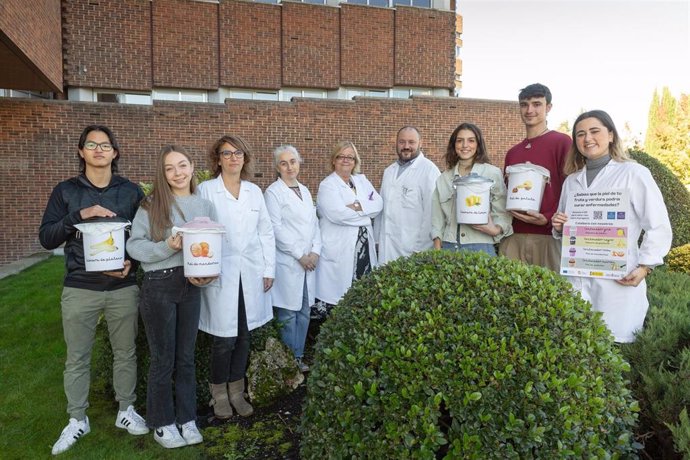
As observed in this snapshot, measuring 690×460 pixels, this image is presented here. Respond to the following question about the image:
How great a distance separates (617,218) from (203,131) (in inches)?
536

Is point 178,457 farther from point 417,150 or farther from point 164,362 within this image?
point 417,150

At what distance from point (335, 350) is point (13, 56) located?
10.3 metres

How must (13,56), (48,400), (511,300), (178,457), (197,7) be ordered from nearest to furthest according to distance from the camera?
(511,300), (178,457), (48,400), (13,56), (197,7)

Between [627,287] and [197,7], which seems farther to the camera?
[197,7]

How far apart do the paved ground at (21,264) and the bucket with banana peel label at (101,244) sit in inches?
366

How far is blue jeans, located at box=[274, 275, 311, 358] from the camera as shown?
4984mm

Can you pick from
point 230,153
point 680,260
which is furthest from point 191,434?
point 680,260

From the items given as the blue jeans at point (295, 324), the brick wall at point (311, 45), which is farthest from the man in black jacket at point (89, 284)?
the brick wall at point (311, 45)

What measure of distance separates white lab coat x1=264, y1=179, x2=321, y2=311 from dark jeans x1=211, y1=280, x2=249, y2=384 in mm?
793

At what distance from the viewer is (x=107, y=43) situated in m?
15.0

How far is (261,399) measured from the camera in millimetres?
4316

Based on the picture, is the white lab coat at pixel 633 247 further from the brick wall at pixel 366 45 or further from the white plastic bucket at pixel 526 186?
the brick wall at pixel 366 45

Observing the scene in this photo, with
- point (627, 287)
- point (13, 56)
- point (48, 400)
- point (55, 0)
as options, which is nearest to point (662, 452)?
point (627, 287)

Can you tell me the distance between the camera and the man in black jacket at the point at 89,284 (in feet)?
11.6
